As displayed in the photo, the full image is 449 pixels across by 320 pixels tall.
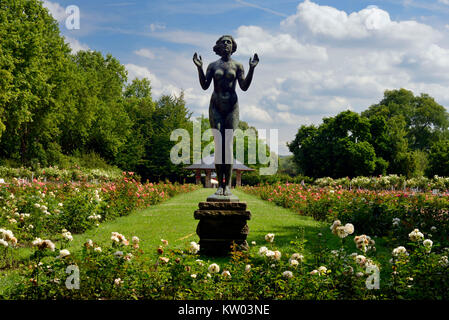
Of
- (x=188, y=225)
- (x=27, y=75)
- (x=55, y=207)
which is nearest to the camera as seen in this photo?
(x=55, y=207)

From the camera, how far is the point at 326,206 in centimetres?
1352

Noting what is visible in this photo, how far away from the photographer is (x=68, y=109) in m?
35.6

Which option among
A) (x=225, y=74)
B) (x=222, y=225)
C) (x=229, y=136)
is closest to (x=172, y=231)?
(x=222, y=225)

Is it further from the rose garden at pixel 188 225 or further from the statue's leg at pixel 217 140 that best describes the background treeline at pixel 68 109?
the statue's leg at pixel 217 140

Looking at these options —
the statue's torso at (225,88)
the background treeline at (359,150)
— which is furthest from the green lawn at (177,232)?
the background treeline at (359,150)

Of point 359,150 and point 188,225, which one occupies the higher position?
point 359,150

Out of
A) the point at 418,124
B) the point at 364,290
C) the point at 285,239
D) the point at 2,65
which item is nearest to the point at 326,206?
the point at 285,239

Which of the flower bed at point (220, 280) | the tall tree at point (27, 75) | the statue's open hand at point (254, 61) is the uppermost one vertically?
the tall tree at point (27, 75)

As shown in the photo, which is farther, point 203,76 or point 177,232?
point 177,232

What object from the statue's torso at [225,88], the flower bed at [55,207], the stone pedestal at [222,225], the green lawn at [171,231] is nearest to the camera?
the stone pedestal at [222,225]

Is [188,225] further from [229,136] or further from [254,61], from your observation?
[254,61]

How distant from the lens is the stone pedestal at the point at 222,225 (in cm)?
648

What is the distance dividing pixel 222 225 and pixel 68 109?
32382 mm

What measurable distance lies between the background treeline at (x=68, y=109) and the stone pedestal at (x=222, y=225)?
19.8 m
